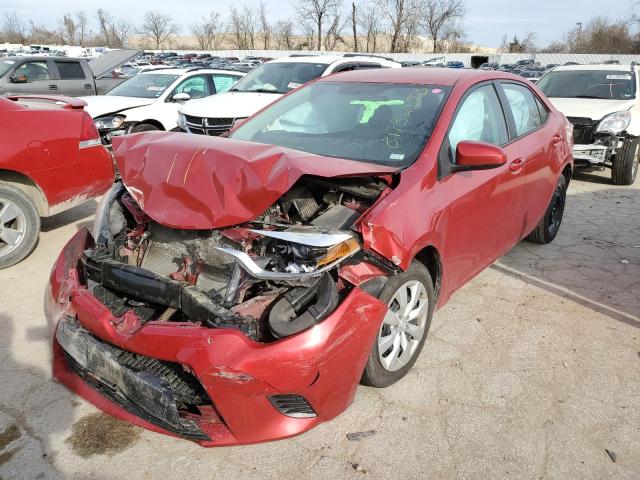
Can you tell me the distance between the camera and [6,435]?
2.40 meters

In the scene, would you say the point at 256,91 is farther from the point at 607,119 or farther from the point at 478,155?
the point at 478,155

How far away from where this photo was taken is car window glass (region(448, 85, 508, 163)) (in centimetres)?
318

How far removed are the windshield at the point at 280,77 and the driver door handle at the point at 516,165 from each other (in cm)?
502

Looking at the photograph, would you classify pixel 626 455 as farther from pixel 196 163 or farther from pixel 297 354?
pixel 196 163

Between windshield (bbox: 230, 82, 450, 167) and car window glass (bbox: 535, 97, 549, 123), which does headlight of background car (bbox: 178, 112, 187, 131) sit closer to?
windshield (bbox: 230, 82, 450, 167)

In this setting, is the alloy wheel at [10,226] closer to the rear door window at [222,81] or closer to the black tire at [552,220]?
the black tire at [552,220]

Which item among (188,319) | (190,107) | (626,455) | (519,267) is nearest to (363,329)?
(188,319)

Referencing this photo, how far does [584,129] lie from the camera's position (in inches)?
288

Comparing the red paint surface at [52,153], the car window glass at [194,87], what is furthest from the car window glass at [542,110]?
the car window glass at [194,87]

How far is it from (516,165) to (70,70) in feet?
37.9

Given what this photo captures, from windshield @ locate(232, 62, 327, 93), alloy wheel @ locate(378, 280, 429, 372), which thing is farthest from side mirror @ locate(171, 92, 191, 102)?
alloy wheel @ locate(378, 280, 429, 372)

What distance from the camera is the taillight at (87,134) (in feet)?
15.4

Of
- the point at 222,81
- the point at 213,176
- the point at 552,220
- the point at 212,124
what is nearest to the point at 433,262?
the point at 213,176

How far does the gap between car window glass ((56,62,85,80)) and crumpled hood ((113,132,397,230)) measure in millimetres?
10830
